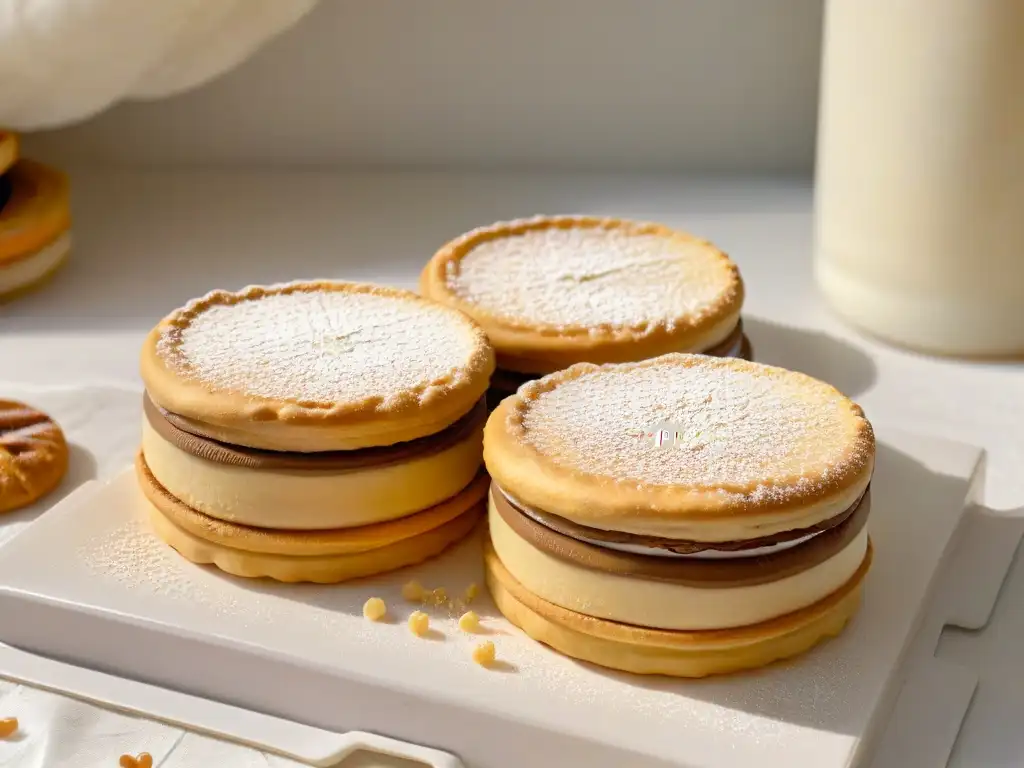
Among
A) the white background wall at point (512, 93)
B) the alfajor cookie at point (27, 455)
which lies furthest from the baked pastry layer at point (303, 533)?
the white background wall at point (512, 93)

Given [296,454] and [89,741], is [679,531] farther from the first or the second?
[89,741]

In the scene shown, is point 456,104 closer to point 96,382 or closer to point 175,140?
point 175,140

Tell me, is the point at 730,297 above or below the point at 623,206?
above

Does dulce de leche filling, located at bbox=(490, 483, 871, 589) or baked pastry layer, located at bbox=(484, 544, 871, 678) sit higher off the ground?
dulce de leche filling, located at bbox=(490, 483, 871, 589)

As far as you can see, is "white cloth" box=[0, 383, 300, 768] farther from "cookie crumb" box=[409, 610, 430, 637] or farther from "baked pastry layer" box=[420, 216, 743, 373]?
"baked pastry layer" box=[420, 216, 743, 373]

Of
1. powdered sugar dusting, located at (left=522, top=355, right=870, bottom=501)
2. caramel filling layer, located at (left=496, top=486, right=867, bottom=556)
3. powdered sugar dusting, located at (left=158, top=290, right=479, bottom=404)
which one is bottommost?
caramel filling layer, located at (left=496, top=486, right=867, bottom=556)

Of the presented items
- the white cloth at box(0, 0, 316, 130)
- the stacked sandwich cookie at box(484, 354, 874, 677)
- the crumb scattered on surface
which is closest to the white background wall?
the white cloth at box(0, 0, 316, 130)

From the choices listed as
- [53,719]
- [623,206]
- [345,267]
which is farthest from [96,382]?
[623,206]
